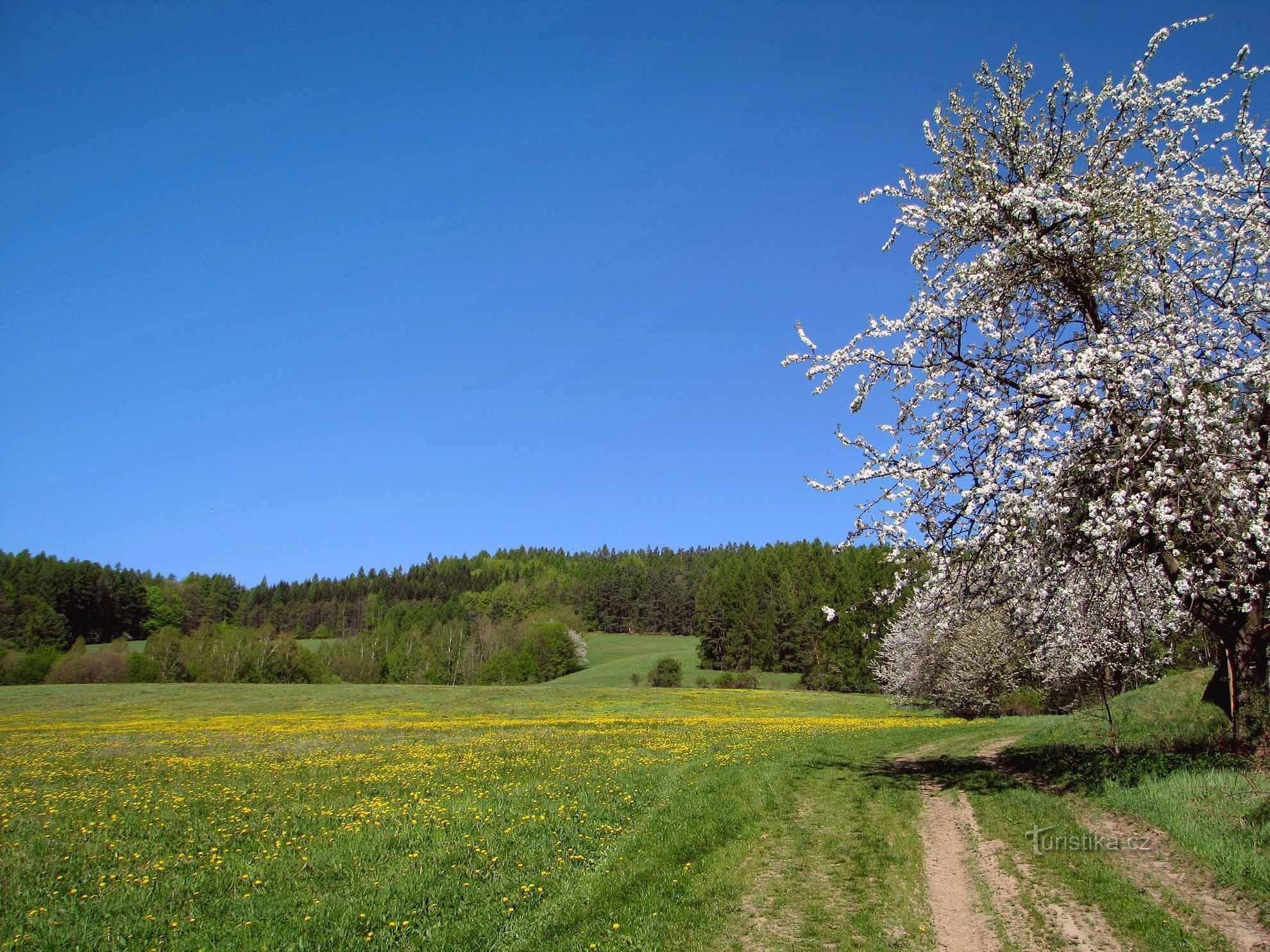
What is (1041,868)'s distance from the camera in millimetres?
9844

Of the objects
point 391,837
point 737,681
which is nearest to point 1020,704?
point 737,681

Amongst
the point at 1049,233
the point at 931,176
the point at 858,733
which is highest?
the point at 931,176

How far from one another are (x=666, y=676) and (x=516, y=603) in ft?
221

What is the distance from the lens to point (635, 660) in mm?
115500

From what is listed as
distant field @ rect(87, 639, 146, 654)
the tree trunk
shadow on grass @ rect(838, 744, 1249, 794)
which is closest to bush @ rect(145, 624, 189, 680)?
distant field @ rect(87, 639, 146, 654)

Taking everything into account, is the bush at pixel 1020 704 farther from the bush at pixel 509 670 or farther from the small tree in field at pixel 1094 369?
the bush at pixel 509 670

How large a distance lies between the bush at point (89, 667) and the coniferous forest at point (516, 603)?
711 cm

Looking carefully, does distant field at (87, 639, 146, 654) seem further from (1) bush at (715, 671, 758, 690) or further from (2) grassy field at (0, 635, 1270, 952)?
(2) grassy field at (0, 635, 1270, 952)

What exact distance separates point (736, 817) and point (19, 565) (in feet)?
418

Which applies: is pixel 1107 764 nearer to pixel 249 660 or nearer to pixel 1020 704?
pixel 1020 704

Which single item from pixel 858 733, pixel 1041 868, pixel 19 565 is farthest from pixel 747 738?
pixel 19 565

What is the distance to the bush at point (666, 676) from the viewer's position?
288ft

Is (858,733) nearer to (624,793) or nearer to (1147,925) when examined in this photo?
(624,793)

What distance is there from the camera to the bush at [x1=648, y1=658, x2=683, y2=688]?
87.7 metres
